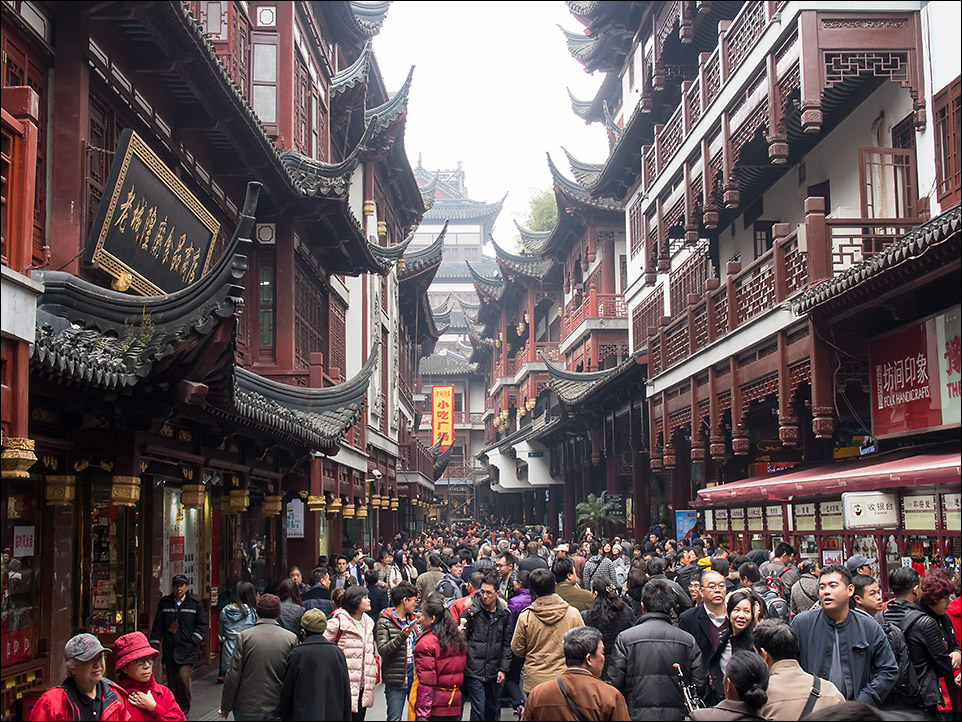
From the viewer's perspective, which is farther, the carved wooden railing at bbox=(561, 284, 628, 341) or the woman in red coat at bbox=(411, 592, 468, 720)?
the carved wooden railing at bbox=(561, 284, 628, 341)

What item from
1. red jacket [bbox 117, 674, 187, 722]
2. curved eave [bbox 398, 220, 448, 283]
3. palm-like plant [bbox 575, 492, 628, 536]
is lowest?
red jacket [bbox 117, 674, 187, 722]

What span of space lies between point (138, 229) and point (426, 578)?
5627 millimetres

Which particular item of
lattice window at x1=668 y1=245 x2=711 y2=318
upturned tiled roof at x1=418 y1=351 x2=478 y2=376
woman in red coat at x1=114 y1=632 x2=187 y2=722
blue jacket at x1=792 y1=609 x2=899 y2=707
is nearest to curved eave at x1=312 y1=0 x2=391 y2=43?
lattice window at x1=668 y1=245 x2=711 y2=318

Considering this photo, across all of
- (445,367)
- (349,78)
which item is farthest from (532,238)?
(445,367)

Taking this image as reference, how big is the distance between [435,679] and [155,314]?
4006 mm

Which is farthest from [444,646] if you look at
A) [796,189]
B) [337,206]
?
[796,189]

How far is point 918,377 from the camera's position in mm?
11734

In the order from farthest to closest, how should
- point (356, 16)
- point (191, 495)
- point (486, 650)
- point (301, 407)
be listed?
1. point (356, 16)
2. point (301, 407)
3. point (191, 495)
4. point (486, 650)

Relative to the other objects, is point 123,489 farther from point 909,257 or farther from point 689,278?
point 689,278

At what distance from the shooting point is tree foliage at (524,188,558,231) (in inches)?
2279

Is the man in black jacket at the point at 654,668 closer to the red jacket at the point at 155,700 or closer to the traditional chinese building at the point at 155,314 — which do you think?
the red jacket at the point at 155,700

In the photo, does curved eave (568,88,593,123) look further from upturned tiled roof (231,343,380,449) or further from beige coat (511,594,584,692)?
beige coat (511,594,584,692)

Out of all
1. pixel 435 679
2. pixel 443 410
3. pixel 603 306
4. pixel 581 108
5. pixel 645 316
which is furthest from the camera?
pixel 443 410

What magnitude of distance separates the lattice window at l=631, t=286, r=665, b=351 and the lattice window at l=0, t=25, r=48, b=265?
1700 cm
